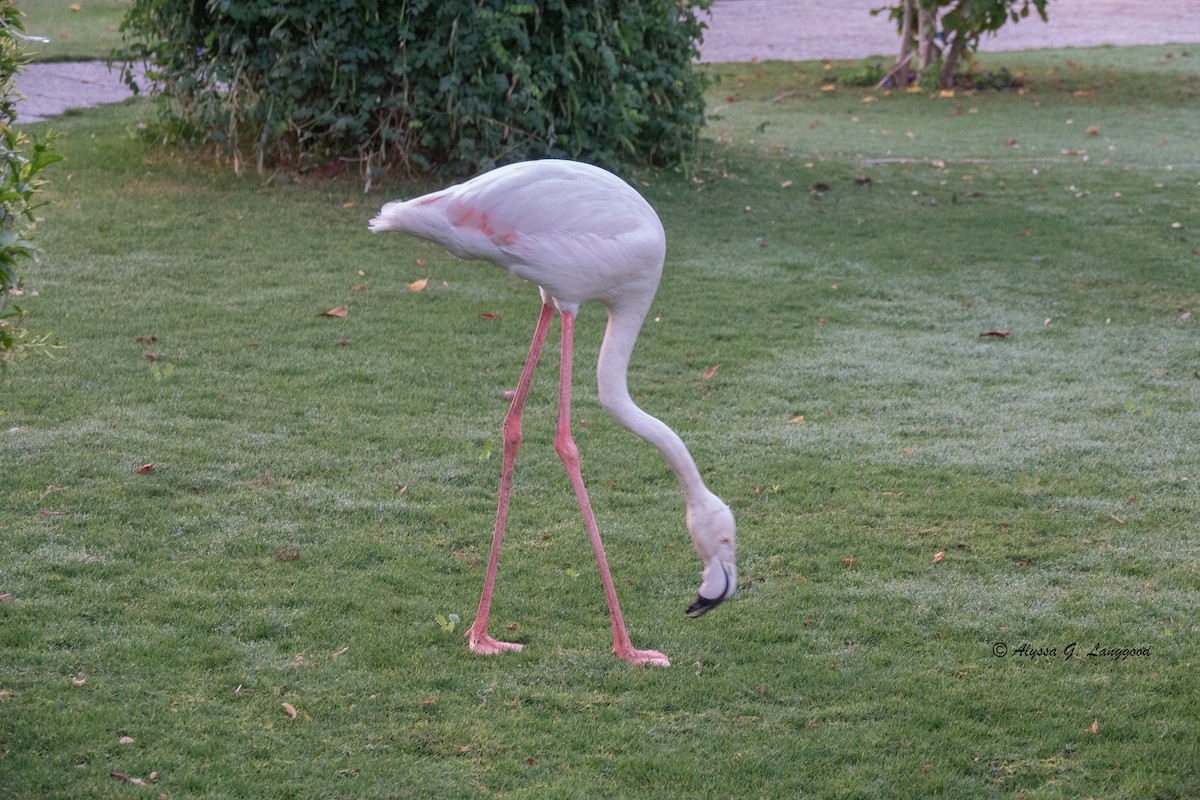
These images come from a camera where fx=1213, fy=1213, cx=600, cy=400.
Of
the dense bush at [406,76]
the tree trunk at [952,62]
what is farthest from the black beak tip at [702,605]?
the tree trunk at [952,62]

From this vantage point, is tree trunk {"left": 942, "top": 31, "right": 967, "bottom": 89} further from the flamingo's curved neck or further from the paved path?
the flamingo's curved neck

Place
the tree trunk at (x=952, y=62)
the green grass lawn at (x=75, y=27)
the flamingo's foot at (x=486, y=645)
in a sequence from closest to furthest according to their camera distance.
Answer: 1. the flamingo's foot at (x=486, y=645)
2. the green grass lawn at (x=75, y=27)
3. the tree trunk at (x=952, y=62)

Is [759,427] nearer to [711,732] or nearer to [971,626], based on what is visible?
[971,626]

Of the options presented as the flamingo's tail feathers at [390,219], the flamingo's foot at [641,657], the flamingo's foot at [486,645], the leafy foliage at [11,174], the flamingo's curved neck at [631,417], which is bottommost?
the flamingo's foot at [641,657]

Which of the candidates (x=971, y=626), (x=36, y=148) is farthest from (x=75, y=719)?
(x=971, y=626)

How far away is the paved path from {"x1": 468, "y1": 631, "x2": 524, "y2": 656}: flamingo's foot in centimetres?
1212

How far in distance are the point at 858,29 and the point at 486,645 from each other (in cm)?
2054

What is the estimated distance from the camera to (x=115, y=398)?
547 cm

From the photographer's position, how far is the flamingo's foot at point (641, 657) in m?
3.73

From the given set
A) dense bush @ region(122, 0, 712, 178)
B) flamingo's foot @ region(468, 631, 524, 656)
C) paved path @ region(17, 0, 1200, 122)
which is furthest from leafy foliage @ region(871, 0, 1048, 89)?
flamingo's foot @ region(468, 631, 524, 656)

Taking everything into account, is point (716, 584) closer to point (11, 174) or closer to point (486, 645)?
point (486, 645)

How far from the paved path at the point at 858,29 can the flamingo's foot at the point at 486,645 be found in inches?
477

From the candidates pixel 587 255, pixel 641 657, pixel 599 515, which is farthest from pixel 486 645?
pixel 587 255

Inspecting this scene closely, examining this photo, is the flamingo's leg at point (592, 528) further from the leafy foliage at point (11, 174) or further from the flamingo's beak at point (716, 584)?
the leafy foliage at point (11, 174)
